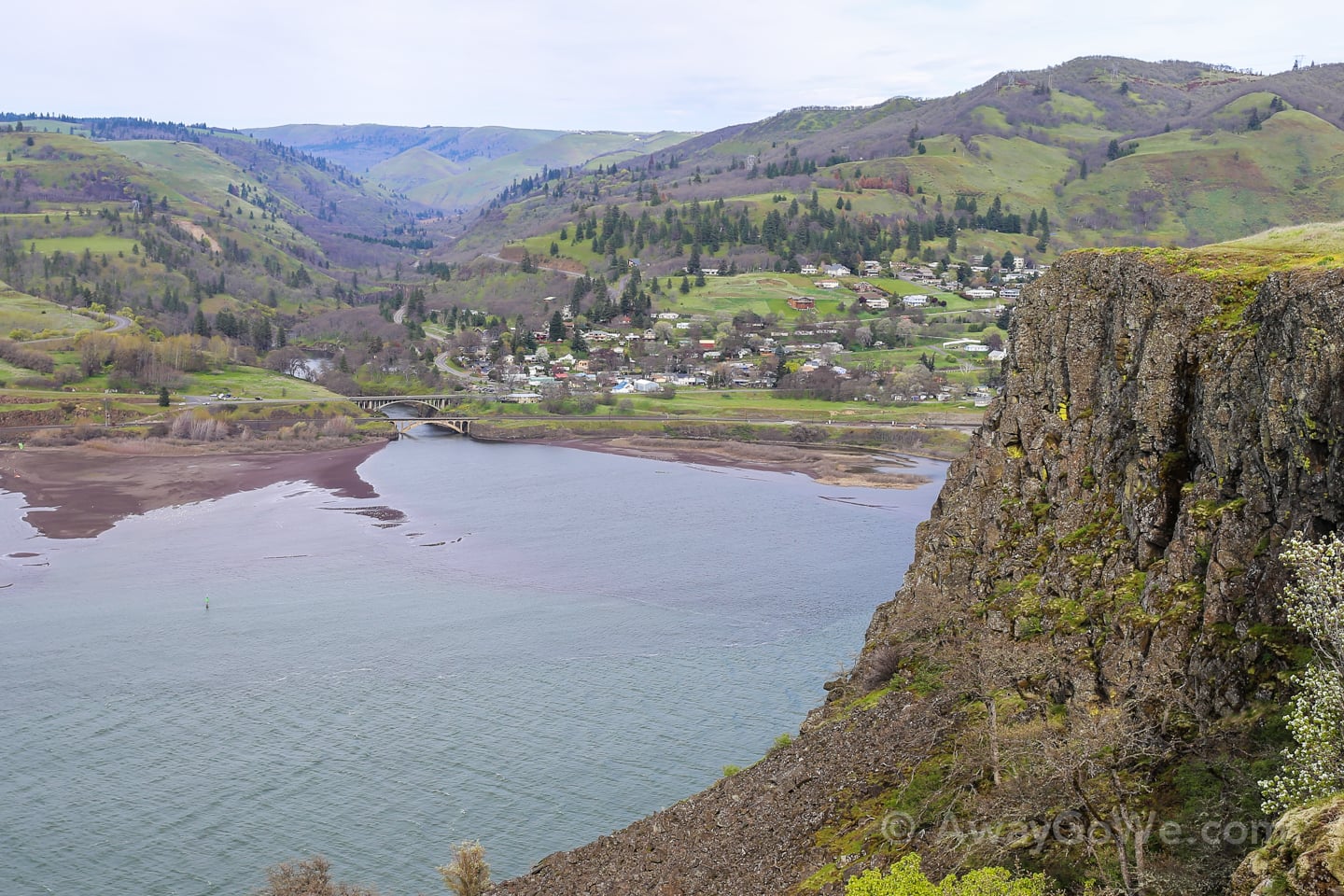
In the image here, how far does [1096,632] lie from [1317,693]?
5.92 metres

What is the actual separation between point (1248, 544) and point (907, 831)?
731cm

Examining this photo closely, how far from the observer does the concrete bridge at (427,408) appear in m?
120

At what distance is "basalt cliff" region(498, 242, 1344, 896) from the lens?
49.4 feet

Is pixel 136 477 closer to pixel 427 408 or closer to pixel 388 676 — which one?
pixel 427 408

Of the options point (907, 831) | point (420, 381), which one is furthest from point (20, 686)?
point (420, 381)

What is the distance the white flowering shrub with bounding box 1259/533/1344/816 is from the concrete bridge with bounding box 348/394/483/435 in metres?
110

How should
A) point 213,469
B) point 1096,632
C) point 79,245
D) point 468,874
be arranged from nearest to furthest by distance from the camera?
point 1096,632 → point 468,874 → point 213,469 → point 79,245

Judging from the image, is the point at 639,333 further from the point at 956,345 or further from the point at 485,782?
the point at 485,782

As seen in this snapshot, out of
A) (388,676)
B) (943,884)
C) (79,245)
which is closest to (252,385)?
(79,245)

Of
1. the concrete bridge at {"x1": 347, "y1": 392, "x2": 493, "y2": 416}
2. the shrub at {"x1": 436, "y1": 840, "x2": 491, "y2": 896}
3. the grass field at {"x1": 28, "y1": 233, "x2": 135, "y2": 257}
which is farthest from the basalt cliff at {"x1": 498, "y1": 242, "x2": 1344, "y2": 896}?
the grass field at {"x1": 28, "y1": 233, "x2": 135, "y2": 257}

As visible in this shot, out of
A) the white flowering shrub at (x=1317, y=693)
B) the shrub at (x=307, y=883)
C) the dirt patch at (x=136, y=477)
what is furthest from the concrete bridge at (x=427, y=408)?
the white flowering shrub at (x=1317, y=693)

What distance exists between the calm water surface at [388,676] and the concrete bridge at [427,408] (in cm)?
4645

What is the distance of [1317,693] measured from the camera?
13.2 m

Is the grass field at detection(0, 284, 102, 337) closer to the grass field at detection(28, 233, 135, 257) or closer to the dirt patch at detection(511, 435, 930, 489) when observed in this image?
the grass field at detection(28, 233, 135, 257)
